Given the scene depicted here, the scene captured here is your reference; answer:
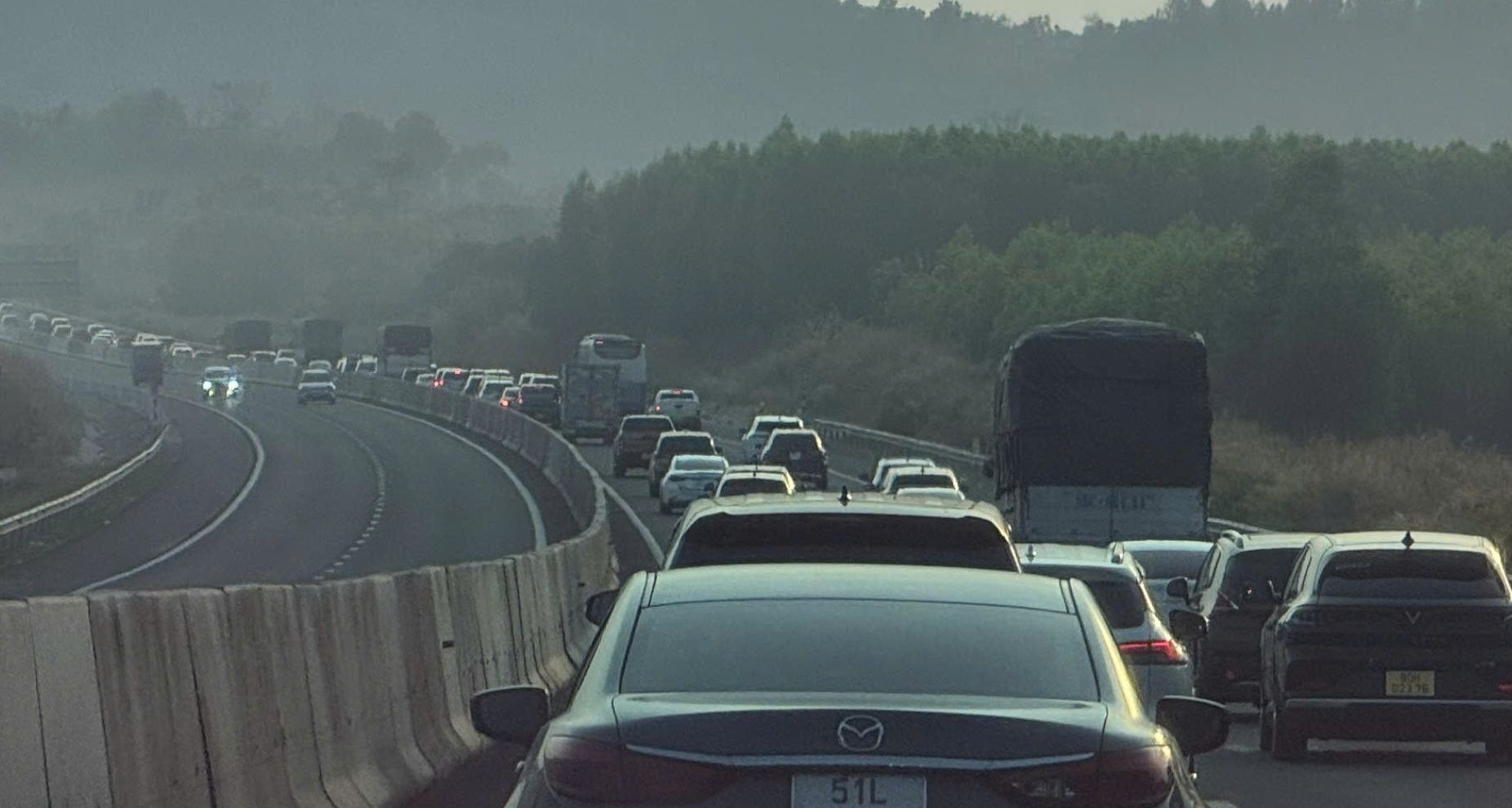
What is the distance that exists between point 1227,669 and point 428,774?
28.2ft

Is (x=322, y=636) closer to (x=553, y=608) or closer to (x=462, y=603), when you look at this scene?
(x=462, y=603)

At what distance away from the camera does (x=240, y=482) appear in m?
72.9

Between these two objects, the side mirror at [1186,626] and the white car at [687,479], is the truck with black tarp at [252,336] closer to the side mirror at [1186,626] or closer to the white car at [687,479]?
the white car at [687,479]

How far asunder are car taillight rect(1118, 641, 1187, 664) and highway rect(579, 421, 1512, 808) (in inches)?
29.8

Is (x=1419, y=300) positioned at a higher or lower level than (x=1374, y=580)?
lower

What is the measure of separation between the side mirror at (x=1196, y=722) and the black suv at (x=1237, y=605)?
13.4 m

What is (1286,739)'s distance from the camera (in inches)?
720

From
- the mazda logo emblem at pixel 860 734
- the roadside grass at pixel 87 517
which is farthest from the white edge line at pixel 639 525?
the mazda logo emblem at pixel 860 734

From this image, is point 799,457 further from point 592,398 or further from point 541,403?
point 541,403

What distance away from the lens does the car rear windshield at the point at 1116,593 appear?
16406 millimetres

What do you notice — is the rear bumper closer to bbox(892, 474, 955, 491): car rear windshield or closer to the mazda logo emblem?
the mazda logo emblem

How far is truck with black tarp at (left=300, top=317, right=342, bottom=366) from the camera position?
162m

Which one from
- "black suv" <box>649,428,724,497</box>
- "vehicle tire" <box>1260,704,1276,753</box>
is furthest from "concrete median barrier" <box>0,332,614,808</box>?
"black suv" <box>649,428,724,497</box>

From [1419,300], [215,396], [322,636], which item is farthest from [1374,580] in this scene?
[215,396]
